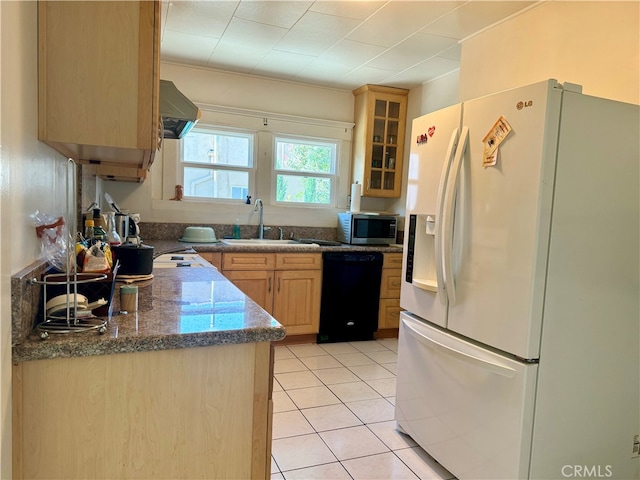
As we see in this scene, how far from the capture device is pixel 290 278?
3713 mm

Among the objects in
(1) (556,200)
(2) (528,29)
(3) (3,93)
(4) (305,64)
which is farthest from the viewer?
(4) (305,64)

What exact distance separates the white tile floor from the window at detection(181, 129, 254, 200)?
1.69 m

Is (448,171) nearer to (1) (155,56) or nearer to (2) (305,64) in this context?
(1) (155,56)

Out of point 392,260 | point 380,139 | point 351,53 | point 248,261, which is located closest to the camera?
point 351,53

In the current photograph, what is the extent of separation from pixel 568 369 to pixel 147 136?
174 centimetres

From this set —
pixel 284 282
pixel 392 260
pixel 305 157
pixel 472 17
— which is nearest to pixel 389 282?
pixel 392 260

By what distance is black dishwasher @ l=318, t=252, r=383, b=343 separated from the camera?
3.82 m

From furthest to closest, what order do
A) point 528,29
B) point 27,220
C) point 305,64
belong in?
point 305,64
point 528,29
point 27,220

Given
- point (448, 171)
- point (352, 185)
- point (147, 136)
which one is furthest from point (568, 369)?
point (352, 185)

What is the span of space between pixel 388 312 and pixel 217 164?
2202 mm

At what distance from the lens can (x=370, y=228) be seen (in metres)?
4.14

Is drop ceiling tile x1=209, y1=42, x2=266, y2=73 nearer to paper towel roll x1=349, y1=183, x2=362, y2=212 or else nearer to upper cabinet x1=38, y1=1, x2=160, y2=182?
paper towel roll x1=349, y1=183, x2=362, y2=212

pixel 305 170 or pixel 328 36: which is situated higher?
pixel 328 36

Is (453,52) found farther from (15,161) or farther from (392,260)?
(15,161)
